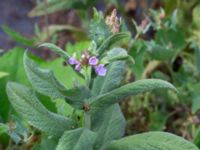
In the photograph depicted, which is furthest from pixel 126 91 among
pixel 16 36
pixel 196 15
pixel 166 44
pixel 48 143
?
pixel 196 15

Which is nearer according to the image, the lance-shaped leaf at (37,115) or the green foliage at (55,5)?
the lance-shaped leaf at (37,115)

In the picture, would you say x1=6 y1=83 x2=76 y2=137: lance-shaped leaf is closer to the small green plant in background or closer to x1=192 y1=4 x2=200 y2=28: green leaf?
the small green plant in background

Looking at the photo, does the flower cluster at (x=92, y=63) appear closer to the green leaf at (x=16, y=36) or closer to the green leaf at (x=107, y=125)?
the green leaf at (x=107, y=125)

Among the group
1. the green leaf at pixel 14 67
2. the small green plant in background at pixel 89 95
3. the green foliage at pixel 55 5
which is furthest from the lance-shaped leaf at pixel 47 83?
the green foliage at pixel 55 5

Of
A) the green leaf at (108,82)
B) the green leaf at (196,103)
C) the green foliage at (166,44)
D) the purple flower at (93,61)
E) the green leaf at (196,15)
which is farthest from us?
the green leaf at (196,15)

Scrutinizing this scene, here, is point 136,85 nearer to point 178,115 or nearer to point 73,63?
point 73,63

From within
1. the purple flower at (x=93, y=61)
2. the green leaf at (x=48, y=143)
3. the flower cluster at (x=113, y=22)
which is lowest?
the green leaf at (x=48, y=143)

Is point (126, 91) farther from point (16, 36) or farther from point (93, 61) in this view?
point (16, 36)

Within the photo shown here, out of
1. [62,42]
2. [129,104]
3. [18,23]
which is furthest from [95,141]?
[18,23]
